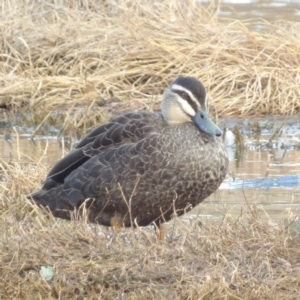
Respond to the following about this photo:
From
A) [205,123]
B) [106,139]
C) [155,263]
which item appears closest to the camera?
[155,263]

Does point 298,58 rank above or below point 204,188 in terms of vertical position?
below

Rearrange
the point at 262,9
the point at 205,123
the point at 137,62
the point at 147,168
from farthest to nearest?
the point at 262,9, the point at 137,62, the point at 205,123, the point at 147,168

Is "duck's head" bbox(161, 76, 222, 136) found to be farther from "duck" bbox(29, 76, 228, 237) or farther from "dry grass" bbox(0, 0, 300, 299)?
"dry grass" bbox(0, 0, 300, 299)

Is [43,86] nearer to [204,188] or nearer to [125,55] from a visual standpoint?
[125,55]

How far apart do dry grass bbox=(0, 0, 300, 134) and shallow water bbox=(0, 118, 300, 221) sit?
0.32 m

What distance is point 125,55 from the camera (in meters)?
11.2

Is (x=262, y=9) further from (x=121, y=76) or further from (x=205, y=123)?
(x=205, y=123)

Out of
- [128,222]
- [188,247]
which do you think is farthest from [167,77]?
[188,247]

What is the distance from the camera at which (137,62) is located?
11070mm

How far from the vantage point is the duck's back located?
19.3 ft

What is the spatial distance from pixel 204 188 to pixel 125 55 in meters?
5.47

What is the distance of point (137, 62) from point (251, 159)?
2523mm

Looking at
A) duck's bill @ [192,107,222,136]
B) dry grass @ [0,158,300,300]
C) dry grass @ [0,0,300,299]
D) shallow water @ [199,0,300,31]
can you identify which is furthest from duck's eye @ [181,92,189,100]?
shallow water @ [199,0,300,31]

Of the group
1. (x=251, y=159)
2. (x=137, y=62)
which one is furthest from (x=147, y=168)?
(x=137, y=62)
